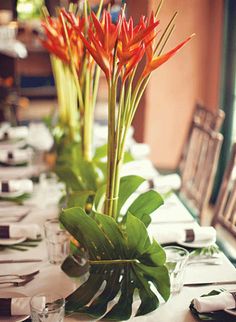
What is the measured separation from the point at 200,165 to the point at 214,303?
4.66 feet

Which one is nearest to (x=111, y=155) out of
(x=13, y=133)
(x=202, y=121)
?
(x=202, y=121)

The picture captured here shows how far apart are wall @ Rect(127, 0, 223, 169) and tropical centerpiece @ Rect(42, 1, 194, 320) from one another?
8.10ft

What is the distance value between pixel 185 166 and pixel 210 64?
139 cm

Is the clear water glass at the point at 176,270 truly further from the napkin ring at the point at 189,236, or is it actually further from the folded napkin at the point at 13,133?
the folded napkin at the point at 13,133

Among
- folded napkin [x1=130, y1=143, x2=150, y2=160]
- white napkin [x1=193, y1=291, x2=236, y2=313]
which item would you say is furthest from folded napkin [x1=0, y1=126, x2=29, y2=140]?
white napkin [x1=193, y1=291, x2=236, y2=313]

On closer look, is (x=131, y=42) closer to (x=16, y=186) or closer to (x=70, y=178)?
(x=70, y=178)

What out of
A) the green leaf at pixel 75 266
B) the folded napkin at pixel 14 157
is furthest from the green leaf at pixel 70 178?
the folded napkin at pixel 14 157

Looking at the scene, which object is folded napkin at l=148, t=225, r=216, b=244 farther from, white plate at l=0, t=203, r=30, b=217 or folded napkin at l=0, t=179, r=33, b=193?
folded napkin at l=0, t=179, r=33, b=193

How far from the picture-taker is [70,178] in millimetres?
1801

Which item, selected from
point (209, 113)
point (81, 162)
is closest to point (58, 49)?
point (81, 162)

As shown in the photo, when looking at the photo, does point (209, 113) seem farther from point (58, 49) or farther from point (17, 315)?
point (17, 315)

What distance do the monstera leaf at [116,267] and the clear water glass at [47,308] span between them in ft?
0.24

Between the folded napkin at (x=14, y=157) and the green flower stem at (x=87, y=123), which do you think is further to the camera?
the folded napkin at (x=14, y=157)

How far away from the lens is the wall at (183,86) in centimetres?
382
